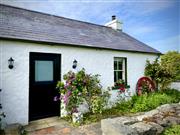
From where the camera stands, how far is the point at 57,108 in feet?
20.9

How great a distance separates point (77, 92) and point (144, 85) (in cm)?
529

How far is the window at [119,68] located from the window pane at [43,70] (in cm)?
384

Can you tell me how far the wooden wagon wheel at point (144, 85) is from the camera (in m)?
9.27

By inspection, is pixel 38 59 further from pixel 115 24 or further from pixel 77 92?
pixel 115 24

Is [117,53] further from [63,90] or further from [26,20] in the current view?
[26,20]

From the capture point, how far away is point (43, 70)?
615 centimetres

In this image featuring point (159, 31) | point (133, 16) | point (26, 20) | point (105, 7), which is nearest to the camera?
point (26, 20)

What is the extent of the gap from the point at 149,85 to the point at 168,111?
4056mm

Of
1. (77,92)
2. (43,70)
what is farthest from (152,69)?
(43,70)

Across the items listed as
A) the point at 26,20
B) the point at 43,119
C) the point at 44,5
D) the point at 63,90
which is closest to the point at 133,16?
the point at 44,5

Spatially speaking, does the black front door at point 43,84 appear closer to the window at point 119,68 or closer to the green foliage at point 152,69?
the window at point 119,68

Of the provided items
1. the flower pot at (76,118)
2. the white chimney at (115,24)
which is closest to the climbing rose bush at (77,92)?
the flower pot at (76,118)

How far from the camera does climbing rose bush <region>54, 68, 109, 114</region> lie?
A: 19.2 feet

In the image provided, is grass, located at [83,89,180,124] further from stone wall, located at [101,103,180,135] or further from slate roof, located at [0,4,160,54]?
slate roof, located at [0,4,160,54]
